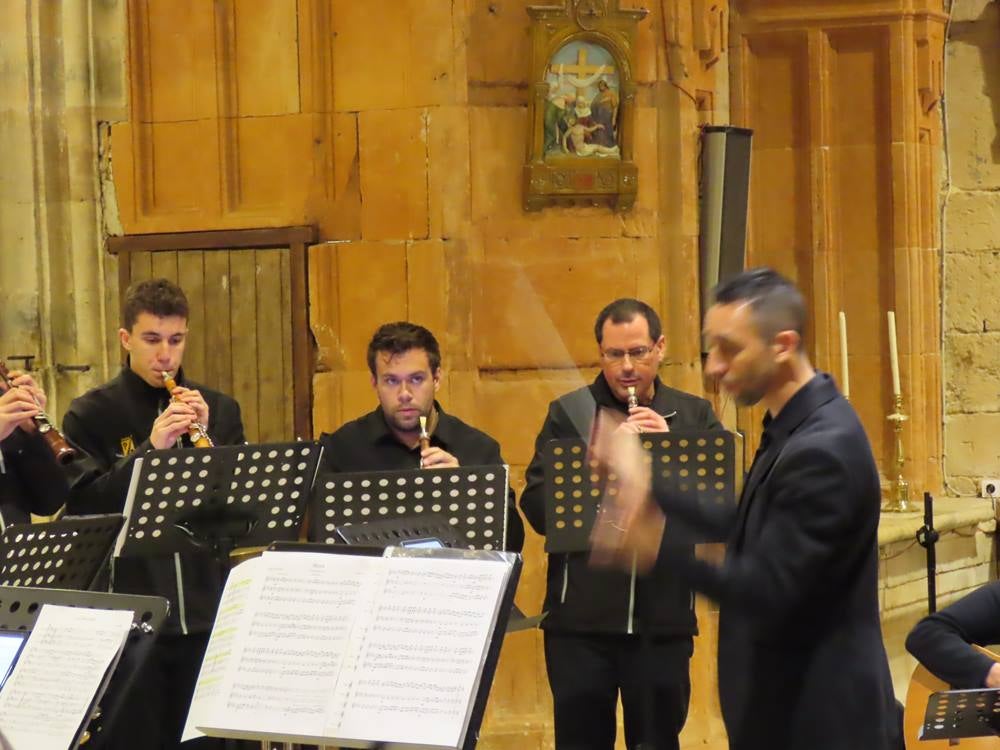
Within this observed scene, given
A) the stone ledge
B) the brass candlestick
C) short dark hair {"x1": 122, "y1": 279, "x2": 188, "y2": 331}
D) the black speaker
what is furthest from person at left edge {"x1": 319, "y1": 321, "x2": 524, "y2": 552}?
the brass candlestick

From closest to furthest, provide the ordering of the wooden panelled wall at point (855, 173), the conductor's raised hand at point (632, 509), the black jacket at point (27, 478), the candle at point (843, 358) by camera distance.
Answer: the conductor's raised hand at point (632, 509) < the black jacket at point (27, 478) < the candle at point (843, 358) < the wooden panelled wall at point (855, 173)

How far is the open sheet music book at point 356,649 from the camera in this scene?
2.97 metres

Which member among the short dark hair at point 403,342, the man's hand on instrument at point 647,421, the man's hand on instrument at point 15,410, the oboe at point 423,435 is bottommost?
the oboe at point 423,435

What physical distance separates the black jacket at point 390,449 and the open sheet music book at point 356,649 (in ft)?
4.65

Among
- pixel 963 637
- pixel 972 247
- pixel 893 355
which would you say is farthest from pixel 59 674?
pixel 972 247

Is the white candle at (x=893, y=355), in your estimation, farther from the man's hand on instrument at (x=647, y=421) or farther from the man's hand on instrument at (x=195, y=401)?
the man's hand on instrument at (x=195, y=401)

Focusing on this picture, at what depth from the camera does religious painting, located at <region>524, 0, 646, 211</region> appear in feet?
18.9

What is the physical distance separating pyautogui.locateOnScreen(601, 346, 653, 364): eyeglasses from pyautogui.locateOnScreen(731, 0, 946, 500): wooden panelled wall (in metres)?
3.08

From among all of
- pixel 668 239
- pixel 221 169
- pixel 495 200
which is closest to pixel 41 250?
pixel 221 169

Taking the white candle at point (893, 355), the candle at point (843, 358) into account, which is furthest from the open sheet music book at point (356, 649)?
the white candle at point (893, 355)

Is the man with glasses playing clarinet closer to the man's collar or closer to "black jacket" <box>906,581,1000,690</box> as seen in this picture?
"black jacket" <box>906,581,1000,690</box>

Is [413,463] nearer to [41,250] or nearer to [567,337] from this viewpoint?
[567,337]

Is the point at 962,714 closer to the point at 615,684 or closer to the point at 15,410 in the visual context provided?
the point at 615,684

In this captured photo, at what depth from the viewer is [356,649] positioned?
3.06m
